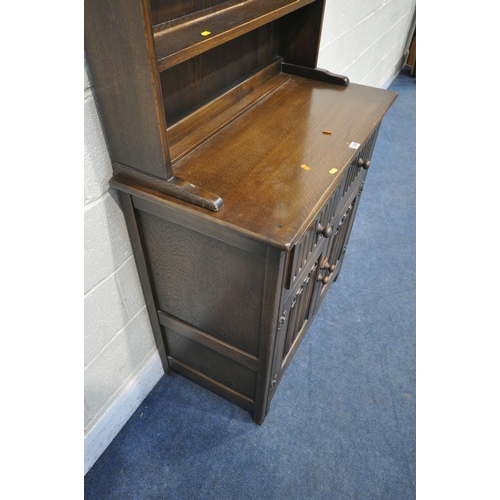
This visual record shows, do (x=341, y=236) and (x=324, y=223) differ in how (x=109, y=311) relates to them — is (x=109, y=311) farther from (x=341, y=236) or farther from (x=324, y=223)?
(x=341, y=236)

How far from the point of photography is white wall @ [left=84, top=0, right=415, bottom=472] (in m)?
0.79

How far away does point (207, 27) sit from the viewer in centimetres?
72

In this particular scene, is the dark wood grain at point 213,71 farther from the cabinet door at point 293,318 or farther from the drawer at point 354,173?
the cabinet door at point 293,318

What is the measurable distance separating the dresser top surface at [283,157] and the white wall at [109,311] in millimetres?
152

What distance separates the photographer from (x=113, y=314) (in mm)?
1000

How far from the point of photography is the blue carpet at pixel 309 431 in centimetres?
111

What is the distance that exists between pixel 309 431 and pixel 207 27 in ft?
3.89

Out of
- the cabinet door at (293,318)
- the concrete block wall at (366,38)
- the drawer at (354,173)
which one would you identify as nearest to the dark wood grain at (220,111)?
the drawer at (354,173)

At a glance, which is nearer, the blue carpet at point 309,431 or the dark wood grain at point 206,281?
→ the dark wood grain at point 206,281

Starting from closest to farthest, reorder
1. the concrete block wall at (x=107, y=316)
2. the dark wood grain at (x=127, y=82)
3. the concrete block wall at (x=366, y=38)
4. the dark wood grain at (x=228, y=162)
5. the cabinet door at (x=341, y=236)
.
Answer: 1. the dark wood grain at (x=127, y=82)
2. the dark wood grain at (x=228, y=162)
3. the concrete block wall at (x=107, y=316)
4. the cabinet door at (x=341, y=236)
5. the concrete block wall at (x=366, y=38)

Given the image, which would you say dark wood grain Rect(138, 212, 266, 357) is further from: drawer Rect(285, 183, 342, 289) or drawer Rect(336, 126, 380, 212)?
drawer Rect(336, 126, 380, 212)

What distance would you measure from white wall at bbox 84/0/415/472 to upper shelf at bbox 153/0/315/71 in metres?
0.16

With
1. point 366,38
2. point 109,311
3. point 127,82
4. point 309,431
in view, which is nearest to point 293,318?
point 309,431

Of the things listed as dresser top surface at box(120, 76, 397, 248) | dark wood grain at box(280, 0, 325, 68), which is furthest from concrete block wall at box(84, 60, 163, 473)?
dark wood grain at box(280, 0, 325, 68)
